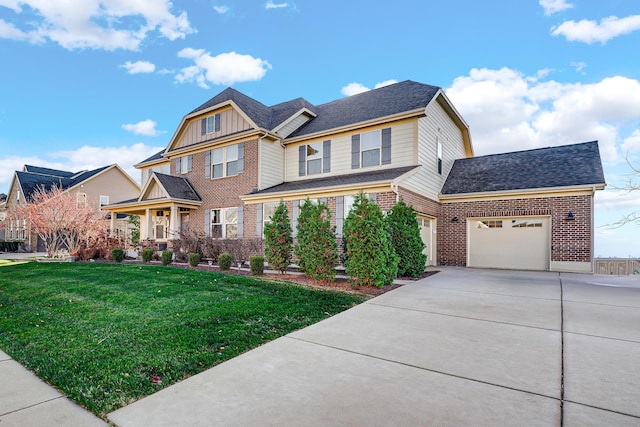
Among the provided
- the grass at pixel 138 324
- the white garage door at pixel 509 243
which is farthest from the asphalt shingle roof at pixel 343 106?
the grass at pixel 138 324

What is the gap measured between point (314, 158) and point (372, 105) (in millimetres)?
3480

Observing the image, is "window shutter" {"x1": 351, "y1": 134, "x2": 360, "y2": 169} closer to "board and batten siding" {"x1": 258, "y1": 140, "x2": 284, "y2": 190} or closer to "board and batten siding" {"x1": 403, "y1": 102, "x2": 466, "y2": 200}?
"board and batten siding" {"x1": 403, "y1": 102, "x2": 466, "y2": 200}

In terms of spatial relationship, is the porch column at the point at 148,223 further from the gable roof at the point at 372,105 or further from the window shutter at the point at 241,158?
the gable roof at the point at 372,105

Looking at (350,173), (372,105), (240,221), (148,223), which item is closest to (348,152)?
(350,173)

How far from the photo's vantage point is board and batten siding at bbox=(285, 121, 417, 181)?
12.5 meters

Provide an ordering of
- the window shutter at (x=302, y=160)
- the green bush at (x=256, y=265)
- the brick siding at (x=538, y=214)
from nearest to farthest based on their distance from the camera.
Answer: the green bush at (x=256, y=265) < the brick siding at (x=538, y=214) < the window shutter at (x=302, y=160)

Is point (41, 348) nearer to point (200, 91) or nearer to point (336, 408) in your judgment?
point (336, 408)

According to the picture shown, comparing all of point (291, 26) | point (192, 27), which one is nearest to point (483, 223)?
point (291, 26)

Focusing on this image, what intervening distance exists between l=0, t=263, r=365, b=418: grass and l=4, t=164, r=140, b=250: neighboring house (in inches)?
871

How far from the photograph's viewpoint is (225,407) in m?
2.54

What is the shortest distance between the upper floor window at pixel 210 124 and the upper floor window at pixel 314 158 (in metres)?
4.68

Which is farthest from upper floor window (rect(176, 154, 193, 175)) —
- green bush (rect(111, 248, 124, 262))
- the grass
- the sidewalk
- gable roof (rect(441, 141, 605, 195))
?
the sidewalk

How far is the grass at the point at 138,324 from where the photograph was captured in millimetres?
3131

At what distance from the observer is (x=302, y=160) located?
50.1 feet
